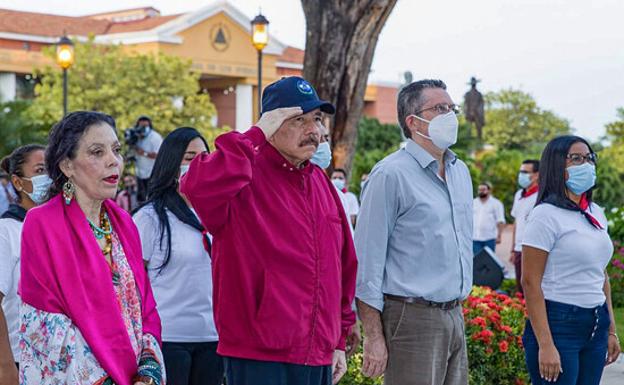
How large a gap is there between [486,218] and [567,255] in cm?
1067

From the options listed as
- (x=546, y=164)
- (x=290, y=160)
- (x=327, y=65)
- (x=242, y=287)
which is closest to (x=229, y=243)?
(x=242, y=287)

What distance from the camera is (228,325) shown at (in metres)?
3.76

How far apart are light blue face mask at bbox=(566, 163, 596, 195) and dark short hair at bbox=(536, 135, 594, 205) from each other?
43 mm

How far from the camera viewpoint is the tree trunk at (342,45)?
1017 centimetres

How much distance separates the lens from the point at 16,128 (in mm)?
20469

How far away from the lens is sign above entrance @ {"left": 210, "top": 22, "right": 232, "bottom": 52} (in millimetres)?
55781

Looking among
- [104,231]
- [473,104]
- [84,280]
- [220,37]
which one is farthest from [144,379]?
[220,37]

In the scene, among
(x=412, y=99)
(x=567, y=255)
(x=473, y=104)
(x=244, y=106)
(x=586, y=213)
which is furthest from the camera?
(x=244, y=106)

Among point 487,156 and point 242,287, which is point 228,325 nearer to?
point 242,287

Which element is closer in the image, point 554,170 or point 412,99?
point 412,99

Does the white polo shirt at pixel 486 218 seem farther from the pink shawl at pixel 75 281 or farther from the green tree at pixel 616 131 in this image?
the green tree at pixel 616 131

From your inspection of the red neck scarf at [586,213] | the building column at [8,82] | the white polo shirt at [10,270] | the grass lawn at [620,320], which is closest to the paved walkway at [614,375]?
the grass lawn at [620,320]

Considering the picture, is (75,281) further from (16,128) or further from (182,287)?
(16,128)

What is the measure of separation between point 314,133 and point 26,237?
127 centimetres
